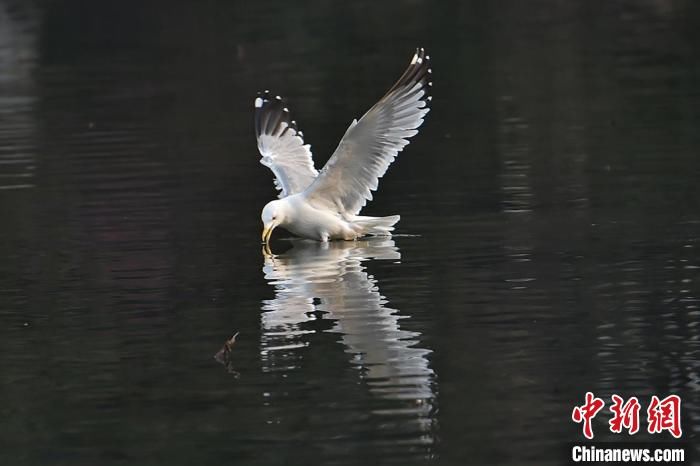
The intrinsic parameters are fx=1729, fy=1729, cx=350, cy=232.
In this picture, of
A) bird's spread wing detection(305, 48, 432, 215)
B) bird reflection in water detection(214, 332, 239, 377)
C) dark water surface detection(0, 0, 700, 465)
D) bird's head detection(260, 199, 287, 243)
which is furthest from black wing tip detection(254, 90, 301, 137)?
bird reflection in water detection(214, 332, 239, 377)

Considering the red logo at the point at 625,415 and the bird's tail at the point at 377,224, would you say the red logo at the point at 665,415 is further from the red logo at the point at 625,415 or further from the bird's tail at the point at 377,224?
the bird's tail at the point at 377,224

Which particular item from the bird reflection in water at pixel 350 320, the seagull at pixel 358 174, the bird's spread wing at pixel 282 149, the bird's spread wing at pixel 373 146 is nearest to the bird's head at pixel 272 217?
the seagull at pixel 358 174

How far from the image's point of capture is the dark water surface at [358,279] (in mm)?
8430

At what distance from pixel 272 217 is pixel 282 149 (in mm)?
2274

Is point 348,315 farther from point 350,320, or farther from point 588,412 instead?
point 588,412

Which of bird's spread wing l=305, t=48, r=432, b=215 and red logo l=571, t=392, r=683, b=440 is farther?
bird's spread wing l=305, t=48, r=432, b=215

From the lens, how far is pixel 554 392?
865 cm

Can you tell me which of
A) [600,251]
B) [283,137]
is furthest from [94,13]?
[600,251]

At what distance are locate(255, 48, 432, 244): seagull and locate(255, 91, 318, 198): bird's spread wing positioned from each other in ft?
2.86

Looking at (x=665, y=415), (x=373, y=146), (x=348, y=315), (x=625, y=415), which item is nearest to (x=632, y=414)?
(x=625, y=415)

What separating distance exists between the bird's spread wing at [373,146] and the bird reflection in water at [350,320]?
1.27 feet

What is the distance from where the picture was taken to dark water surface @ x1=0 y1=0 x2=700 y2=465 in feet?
27.7

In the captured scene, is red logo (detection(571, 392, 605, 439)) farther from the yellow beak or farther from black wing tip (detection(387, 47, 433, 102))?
black wing tip (detection(387, 47, 433, 102))

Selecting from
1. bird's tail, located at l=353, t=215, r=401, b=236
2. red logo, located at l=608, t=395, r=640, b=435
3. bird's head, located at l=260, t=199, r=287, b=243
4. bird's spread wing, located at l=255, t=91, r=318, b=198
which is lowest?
red logo, located at l=608, t=395, r=640, b=435
